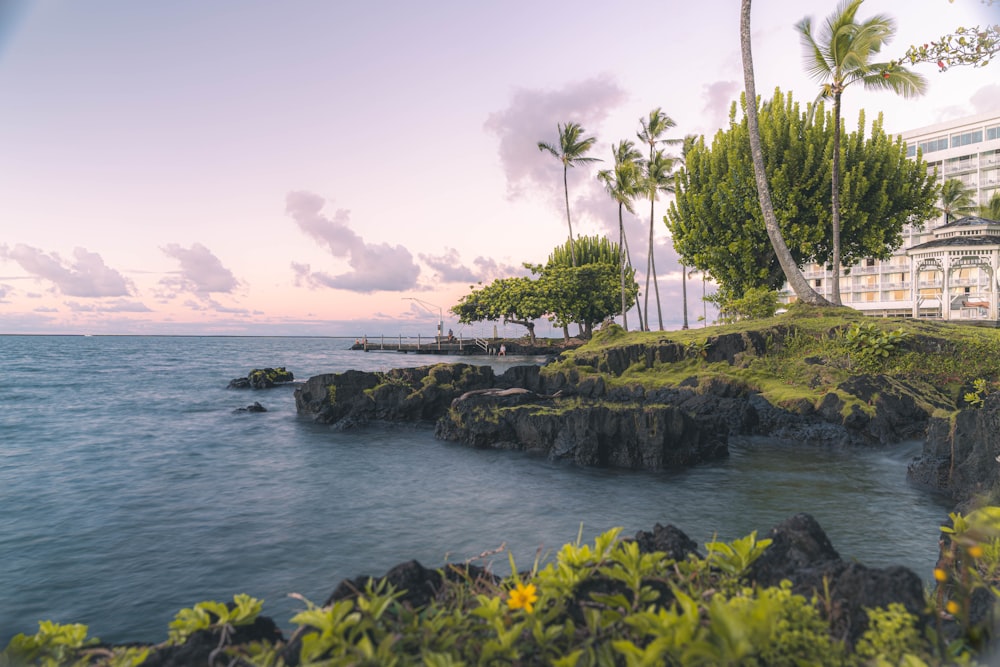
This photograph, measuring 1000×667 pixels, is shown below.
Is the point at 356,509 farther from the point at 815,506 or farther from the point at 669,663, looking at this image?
the point at 669,663

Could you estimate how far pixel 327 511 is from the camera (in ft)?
39.3

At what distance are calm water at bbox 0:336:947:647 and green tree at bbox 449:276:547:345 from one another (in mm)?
49584

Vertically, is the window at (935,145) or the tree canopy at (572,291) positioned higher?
the window at (935,145)

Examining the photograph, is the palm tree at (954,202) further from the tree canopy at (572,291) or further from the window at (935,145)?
the tree canopy at (572,291)

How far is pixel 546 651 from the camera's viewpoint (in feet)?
10.1

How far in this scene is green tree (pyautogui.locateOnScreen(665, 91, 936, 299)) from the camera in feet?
101

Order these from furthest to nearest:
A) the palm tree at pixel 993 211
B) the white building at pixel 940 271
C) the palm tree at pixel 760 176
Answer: the white building at pixel 940 271 < the palm tree at pixel 993 211 < the palm tree at pixel 760 176

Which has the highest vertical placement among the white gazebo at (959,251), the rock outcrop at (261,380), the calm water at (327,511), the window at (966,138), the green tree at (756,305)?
the window at (966,138)

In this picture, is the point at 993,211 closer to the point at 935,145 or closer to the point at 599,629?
the point at 935,145

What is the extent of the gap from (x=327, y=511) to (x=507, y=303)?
60.9 m

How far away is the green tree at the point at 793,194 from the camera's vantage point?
30750 millimetres

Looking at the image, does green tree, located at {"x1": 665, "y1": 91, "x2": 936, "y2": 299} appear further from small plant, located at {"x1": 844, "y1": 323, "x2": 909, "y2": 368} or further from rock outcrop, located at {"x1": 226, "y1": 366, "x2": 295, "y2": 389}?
rock outcrop, located at {"x1": 226, "y1": 366, "x2": 295, "y2": 389}

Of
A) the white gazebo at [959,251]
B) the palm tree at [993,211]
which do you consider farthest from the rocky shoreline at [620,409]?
the palm tree at [993,211]

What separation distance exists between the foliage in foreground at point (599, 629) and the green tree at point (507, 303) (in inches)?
2529
